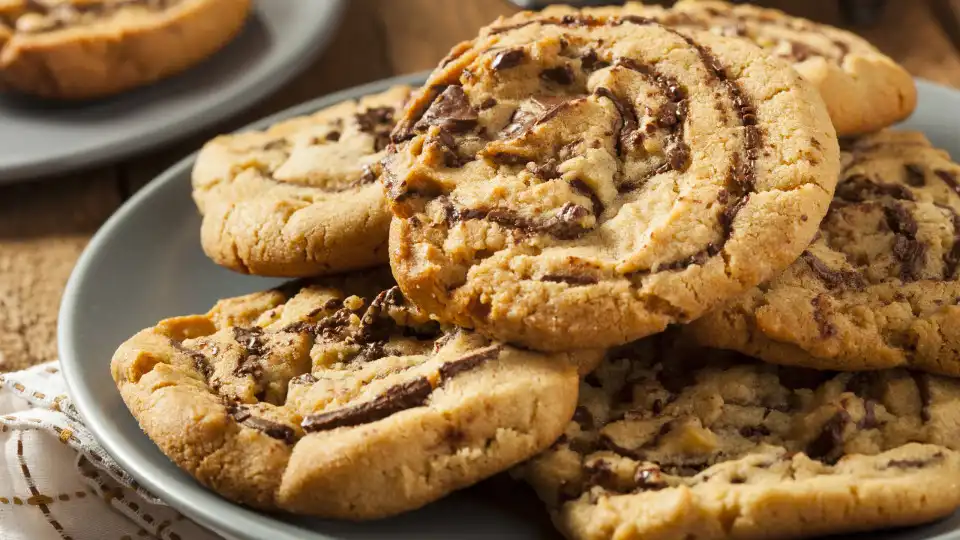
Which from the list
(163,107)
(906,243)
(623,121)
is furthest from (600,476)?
(163,107)

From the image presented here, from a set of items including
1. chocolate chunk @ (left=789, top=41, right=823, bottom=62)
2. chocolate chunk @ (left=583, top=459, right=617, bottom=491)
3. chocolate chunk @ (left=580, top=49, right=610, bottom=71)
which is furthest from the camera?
chocolate chunk @ (left=789, top=41, right=823, bottom=62)

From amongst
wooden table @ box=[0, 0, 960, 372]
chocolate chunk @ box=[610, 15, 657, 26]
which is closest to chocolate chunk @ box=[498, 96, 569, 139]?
chocolate chunk @ box=[610, 15, 657, 26]

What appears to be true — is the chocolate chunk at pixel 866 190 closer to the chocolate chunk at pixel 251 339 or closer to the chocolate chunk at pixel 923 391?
the chocolate chunk at pixel 923 391

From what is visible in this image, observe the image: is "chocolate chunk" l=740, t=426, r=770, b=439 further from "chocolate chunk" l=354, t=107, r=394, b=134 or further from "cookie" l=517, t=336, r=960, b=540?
"chocolate chunk" l=354, t=107, r=394, b=134

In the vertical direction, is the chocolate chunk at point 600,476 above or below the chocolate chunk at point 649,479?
below

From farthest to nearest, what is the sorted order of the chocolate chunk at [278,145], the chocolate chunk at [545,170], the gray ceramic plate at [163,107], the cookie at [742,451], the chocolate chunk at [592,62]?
1. the gray ceramic plate at [163,107]
2. the chocolate chunk at [278,145]
3. the chocolate chunk at [592,62]
4. the chocolate chunk at [545,170]
5. the cookie at [742,451]

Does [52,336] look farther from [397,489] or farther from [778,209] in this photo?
[778,209]

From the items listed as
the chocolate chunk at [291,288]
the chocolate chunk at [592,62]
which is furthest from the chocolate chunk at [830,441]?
the chocolate chunk at [291,288]
